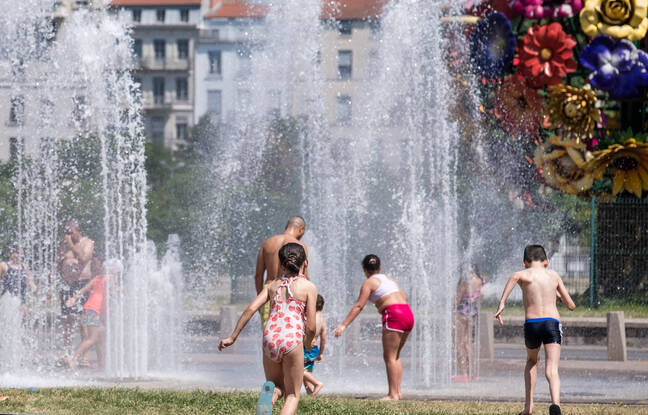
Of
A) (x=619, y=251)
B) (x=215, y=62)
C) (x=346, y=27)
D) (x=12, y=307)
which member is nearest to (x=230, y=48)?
(x=215, y=62)

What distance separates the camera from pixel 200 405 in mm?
8938

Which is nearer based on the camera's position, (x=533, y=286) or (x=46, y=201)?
(x=533, y=286)

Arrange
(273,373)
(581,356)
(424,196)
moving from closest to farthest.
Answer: (273,373) → (581,356) → (424,196)

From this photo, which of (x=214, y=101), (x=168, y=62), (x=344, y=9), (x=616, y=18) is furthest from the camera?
(x=168, y=62)

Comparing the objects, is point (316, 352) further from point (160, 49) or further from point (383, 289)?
point (160, 49)

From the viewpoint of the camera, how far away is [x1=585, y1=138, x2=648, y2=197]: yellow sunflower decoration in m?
20.8

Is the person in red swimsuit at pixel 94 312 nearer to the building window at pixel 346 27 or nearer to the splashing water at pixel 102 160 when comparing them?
the splashing water at pixel 102 160

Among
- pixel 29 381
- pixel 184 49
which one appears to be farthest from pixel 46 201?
pixel 184 49

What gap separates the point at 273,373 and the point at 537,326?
2374mm

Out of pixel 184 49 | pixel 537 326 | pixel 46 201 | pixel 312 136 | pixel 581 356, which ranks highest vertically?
pixel 184 49

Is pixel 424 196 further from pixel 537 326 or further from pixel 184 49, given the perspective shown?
pixel 184 49

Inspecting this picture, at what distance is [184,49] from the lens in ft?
267

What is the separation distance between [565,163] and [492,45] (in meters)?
2.73

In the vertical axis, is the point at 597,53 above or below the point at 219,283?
above
